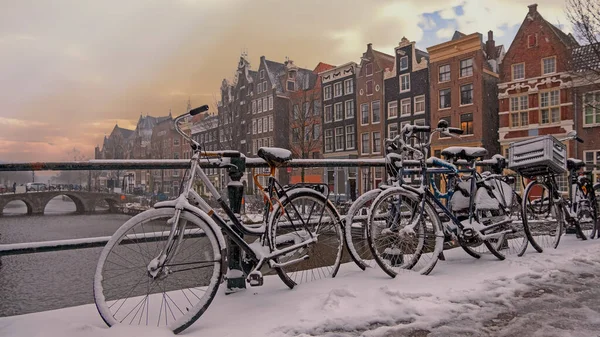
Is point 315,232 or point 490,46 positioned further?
point 490,46

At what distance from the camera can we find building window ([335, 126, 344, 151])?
30.0m

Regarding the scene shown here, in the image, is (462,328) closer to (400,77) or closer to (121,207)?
(400,77)

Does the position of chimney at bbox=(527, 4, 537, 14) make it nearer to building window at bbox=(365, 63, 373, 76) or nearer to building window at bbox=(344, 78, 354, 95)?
building window at bbox=(365, 63, 373, 76)

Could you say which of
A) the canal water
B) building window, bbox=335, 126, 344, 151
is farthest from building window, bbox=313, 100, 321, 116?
the canal water

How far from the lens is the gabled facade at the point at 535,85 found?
20922 millimetres

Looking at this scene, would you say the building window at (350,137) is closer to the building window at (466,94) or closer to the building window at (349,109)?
the building window at (349,109)

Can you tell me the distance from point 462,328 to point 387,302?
39cm

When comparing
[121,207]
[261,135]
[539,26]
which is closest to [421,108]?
[539,26]

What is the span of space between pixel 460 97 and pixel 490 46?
4.64 m

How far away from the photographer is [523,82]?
22.4 metres

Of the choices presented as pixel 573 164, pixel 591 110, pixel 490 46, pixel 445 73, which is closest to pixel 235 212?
pixel 573 164

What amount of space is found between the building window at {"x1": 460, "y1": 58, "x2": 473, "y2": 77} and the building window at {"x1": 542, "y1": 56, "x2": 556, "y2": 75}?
12.0 feet

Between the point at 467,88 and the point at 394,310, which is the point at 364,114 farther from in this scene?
the point at 394,310

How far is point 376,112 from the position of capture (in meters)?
27.8
